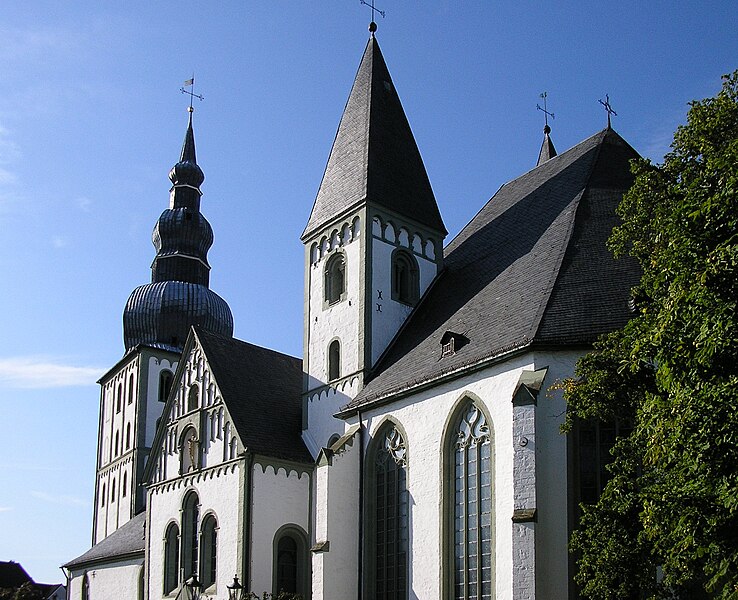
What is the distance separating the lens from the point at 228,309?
179 feet

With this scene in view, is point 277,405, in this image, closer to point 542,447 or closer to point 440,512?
point 440,512

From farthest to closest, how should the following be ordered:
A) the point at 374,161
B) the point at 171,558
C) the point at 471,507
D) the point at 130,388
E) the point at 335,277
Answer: the point at 130,388 < the point at 171,558 < the point at 374,161 < the point at 335,277 < the point at 471,507

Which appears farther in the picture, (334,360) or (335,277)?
(335,277)

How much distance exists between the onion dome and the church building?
1515cm

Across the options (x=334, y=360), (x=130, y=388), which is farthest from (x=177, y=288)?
(x=334, y=360)

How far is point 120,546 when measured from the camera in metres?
37.7

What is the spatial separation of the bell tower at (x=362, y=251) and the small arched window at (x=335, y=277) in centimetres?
3

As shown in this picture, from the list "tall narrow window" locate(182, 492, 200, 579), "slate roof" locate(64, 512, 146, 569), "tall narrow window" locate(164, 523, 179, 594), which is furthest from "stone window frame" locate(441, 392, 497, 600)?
"slate roof" locate(64, 512, 146, 569)

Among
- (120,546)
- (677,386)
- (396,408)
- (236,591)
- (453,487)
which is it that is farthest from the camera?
(120,546)

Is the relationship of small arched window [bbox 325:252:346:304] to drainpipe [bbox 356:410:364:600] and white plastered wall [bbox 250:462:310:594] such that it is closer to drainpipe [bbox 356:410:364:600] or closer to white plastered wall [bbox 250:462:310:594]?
drainpipe [bbox 356:410:364:600]

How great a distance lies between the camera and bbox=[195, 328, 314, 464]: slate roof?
2941cm

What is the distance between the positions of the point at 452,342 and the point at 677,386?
1034 cm

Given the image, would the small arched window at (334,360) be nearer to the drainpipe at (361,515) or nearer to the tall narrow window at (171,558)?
the drainpipe at (361,515)

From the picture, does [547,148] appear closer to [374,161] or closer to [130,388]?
[374,161]
